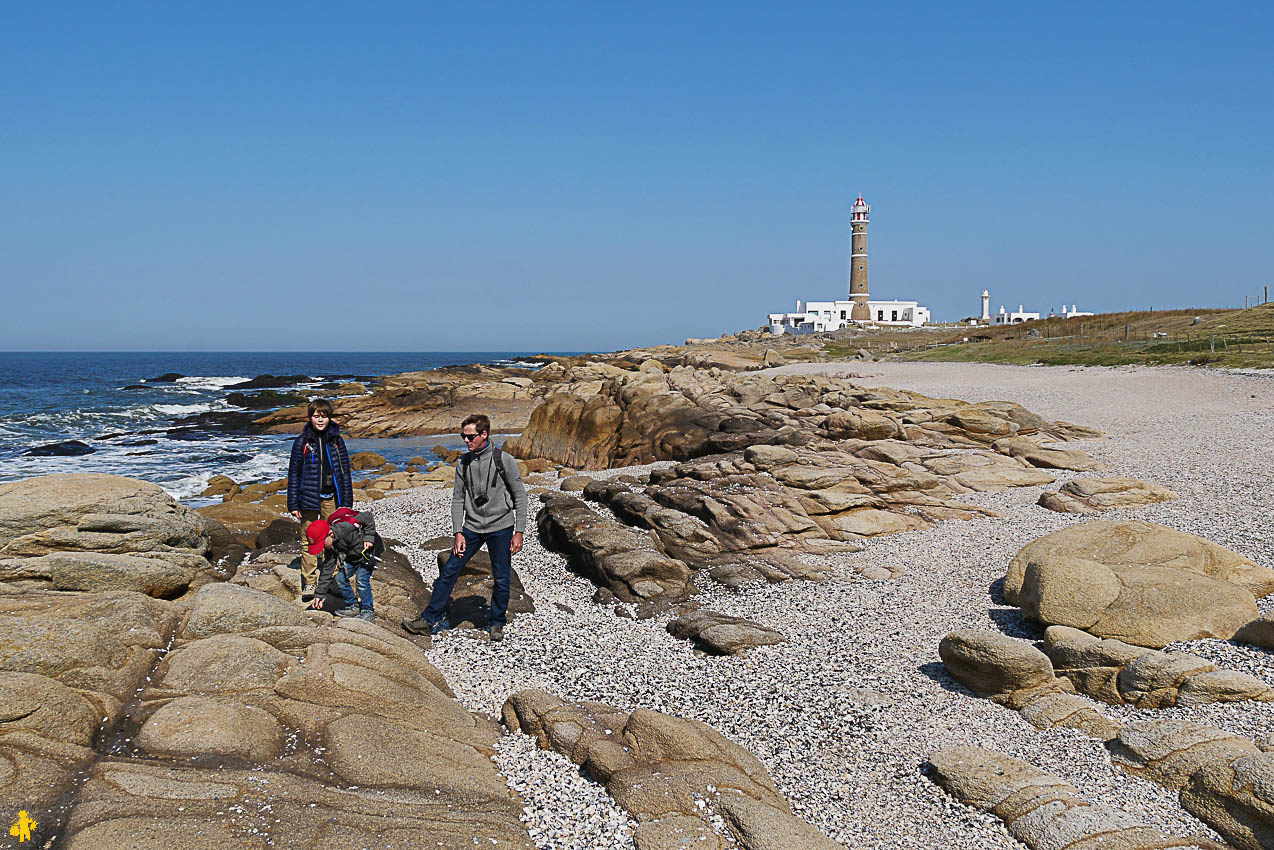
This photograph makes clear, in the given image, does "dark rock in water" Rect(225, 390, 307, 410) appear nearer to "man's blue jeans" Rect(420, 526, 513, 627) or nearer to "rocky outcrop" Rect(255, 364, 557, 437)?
"rocky outcrop" Rect(255, 364, 557, 437)

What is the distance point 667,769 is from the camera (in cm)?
671

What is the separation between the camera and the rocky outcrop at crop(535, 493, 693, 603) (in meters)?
13.1

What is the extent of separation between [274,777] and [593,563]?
8.47m

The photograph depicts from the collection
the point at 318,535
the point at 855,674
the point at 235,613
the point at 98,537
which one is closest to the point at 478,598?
the point at 318,535

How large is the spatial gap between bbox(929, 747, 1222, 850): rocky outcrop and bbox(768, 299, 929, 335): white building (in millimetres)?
105421

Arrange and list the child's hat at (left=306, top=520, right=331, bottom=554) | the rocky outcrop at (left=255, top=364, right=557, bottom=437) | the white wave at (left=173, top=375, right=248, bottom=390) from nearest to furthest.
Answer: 1. the child's hat at (left=306, top=520, right=331, bottom=554)
2. the rocky outcrop at (left=255, top=364, right=557, bottom=437)
3. the white wave at (left=173, top=375, right=248, bottom=390)

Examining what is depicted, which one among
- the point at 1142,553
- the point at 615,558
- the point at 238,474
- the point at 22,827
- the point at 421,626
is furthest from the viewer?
the point at 238,474

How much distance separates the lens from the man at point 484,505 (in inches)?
409

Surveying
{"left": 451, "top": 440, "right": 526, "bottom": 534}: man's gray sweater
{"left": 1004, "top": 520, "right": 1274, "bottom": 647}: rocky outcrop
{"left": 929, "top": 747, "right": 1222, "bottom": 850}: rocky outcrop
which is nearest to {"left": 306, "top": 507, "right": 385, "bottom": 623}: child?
{"left": 451, "top": 440, "right": 526, "bottom": 534}: man's gray sweater

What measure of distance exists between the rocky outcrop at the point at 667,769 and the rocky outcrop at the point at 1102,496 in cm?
1188

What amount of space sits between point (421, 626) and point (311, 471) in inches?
104

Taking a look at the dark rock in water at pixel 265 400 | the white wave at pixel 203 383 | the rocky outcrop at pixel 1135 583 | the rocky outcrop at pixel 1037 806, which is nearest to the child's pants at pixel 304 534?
the rocky outcrop at pixel 1037 806

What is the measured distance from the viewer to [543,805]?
6324 mm

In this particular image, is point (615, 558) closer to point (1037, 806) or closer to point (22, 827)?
point (1037, 806)
